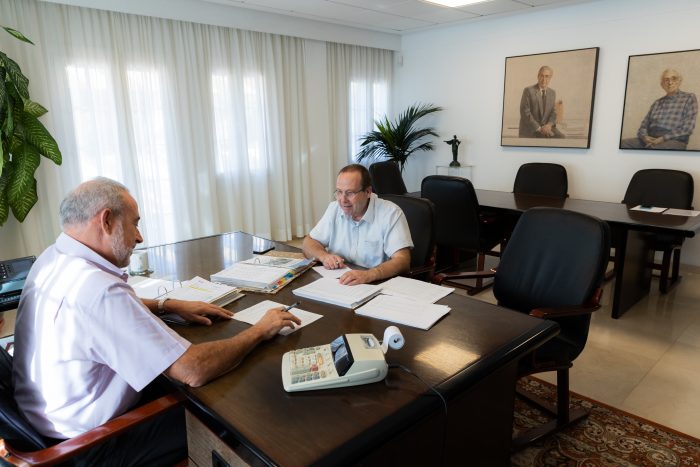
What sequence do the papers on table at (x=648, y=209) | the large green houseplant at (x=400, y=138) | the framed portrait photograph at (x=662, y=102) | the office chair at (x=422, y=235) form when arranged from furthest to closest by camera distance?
the large green houseplant at (x=400, y=138)
the framed portrait photograph at (x=662, y=102)
the papers on table at (x=648, y=209)
the office chair at (x=422, y=235)

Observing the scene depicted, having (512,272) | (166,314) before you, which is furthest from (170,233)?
(512,272)

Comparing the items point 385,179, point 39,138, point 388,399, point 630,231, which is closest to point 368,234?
point 388,399

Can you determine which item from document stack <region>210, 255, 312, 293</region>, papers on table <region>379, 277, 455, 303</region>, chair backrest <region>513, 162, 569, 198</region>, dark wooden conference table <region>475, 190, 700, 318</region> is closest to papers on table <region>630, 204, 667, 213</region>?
dark wooden conference table <region>475, 190, 700, 318</region>

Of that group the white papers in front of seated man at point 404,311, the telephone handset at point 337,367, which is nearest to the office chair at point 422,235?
the white papers in front of seated man at point 404,311

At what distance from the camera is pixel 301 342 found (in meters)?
1.48

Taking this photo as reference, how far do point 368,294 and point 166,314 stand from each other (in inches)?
29.5

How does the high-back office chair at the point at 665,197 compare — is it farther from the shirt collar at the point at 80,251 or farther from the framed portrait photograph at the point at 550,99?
the shirt collar at the point at 80,251

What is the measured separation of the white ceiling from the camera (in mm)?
4570

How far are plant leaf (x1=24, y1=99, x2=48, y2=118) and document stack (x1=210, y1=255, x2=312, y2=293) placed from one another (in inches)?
93.8

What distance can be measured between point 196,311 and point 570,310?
1.47 metres

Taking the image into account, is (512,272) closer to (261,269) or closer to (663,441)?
(663,441)

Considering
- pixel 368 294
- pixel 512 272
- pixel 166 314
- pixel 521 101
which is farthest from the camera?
pixel 521 101

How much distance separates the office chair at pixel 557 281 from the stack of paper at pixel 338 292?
62 centimetres

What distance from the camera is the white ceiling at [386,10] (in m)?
4.57
